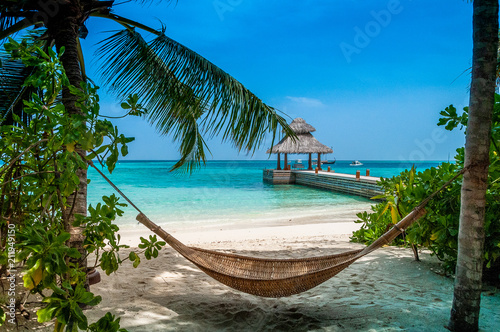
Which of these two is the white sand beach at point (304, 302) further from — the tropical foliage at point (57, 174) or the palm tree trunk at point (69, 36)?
the tropical foliage at point (57, 174)

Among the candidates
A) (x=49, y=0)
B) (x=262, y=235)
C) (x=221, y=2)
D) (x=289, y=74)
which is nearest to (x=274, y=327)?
(x=49, y=0)

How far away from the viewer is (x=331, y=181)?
14000 millimetres

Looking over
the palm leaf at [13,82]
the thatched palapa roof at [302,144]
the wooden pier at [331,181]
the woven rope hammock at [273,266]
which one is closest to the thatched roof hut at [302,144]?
the thatched palapa roof at [302,144]

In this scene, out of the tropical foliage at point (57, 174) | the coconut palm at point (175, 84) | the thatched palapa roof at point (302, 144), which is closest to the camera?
the tropical foliage at point (57, 174)

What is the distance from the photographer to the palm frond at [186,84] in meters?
2.62

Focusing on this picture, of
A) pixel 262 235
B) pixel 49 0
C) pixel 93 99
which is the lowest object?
pixel 262 235

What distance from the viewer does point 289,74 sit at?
24.7 metres

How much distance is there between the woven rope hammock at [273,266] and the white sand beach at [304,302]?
202mm

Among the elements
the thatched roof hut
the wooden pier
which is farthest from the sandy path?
the thatched roof hut

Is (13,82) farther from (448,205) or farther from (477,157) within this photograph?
(448,205)

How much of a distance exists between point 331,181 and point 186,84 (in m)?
12.1

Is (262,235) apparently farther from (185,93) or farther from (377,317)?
(377,317)

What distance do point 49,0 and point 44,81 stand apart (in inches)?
51.1

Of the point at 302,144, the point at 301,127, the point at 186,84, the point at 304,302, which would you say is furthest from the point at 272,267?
the point at 301,127
